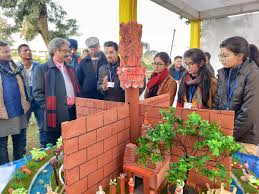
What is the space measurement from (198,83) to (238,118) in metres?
0.54

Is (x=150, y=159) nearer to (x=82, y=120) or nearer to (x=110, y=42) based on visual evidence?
(x=82, y=120)

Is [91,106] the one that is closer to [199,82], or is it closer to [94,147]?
[94,147]

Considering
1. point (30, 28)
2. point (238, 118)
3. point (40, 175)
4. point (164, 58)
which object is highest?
point (30, 28)

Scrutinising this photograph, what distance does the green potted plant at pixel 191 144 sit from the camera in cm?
89

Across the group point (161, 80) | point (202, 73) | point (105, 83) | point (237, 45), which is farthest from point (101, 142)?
point (105, 83)

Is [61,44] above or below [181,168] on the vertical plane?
above

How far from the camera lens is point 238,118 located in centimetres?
157

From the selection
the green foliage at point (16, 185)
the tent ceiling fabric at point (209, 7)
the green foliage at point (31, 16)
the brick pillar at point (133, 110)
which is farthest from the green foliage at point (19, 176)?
the green foliage at point (31, 16)

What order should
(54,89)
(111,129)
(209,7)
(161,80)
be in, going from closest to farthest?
(111,129)
(54,89)
(161,80)
(209,7)

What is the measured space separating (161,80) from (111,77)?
0.61 meters

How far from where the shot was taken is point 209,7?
470 cm

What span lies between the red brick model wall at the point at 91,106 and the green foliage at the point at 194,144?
40cm

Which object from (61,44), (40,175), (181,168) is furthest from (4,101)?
(181,168)

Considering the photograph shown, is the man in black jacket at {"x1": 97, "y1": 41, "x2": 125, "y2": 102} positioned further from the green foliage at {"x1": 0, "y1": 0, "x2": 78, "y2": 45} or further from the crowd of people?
A: the green foliage at {"x1": 0, "y1": 0, "x2": 78, "y2": 45}
